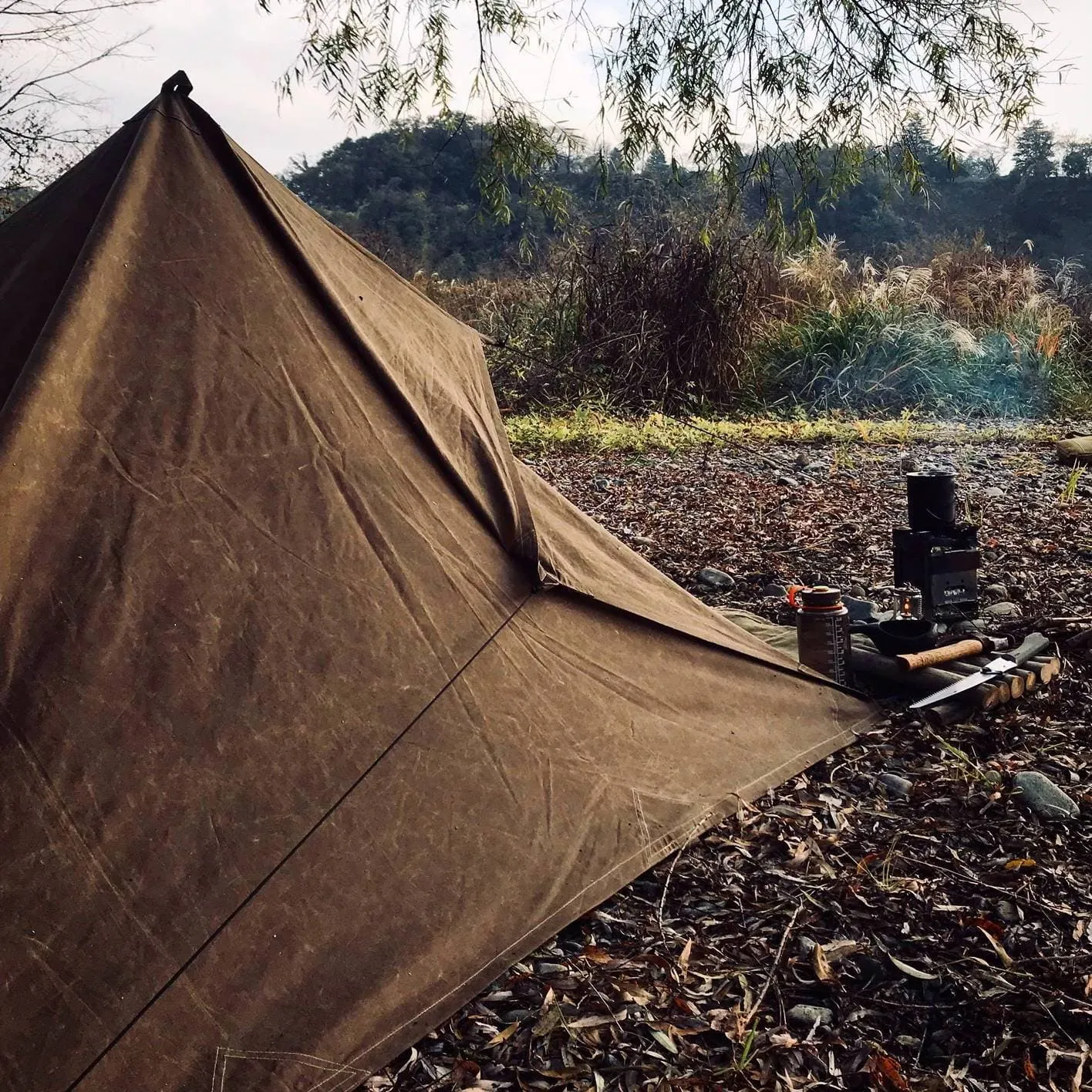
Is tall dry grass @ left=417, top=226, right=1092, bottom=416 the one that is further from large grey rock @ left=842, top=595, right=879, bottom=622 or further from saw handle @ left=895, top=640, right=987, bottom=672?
saw handle @ left=895, top=640, right=987, bottom=672

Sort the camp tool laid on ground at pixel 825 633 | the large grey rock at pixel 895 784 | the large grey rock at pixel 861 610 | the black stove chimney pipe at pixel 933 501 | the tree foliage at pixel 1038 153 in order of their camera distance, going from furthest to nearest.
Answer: the tree foliage at pixel 1038 153 → the large grey rock at pixel 861 610 → the black stove chimney pipe at pixel 933 501 → the camp tool laid on ground at pixel 825 633 → the large grey rock at pixel 895 784

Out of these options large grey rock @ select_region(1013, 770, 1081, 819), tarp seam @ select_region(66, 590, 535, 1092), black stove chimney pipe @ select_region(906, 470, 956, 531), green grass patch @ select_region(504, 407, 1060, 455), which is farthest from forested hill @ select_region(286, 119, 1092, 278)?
tarp seam @ select_region(66, 590, 535, 1092)

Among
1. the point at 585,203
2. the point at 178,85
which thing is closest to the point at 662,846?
the point at 178,85

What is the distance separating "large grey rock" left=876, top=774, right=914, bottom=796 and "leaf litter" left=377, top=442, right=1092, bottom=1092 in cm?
3

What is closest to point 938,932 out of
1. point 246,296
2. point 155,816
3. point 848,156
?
point 155,816

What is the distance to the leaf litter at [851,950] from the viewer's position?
1957 mm

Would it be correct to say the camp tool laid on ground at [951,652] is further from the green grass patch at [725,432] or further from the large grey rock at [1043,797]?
the green grass patch at [725,432]

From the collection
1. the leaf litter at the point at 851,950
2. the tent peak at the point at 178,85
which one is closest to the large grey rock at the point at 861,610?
the leaf litter at the point at 851,950

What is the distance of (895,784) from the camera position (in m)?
3.03

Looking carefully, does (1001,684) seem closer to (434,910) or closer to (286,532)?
(434,910)

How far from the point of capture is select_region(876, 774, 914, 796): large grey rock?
3004 mm

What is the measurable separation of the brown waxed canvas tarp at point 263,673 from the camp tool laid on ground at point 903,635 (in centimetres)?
95

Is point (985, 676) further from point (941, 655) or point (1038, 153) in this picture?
point (1038, 153)

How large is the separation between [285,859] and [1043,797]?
2044mm
